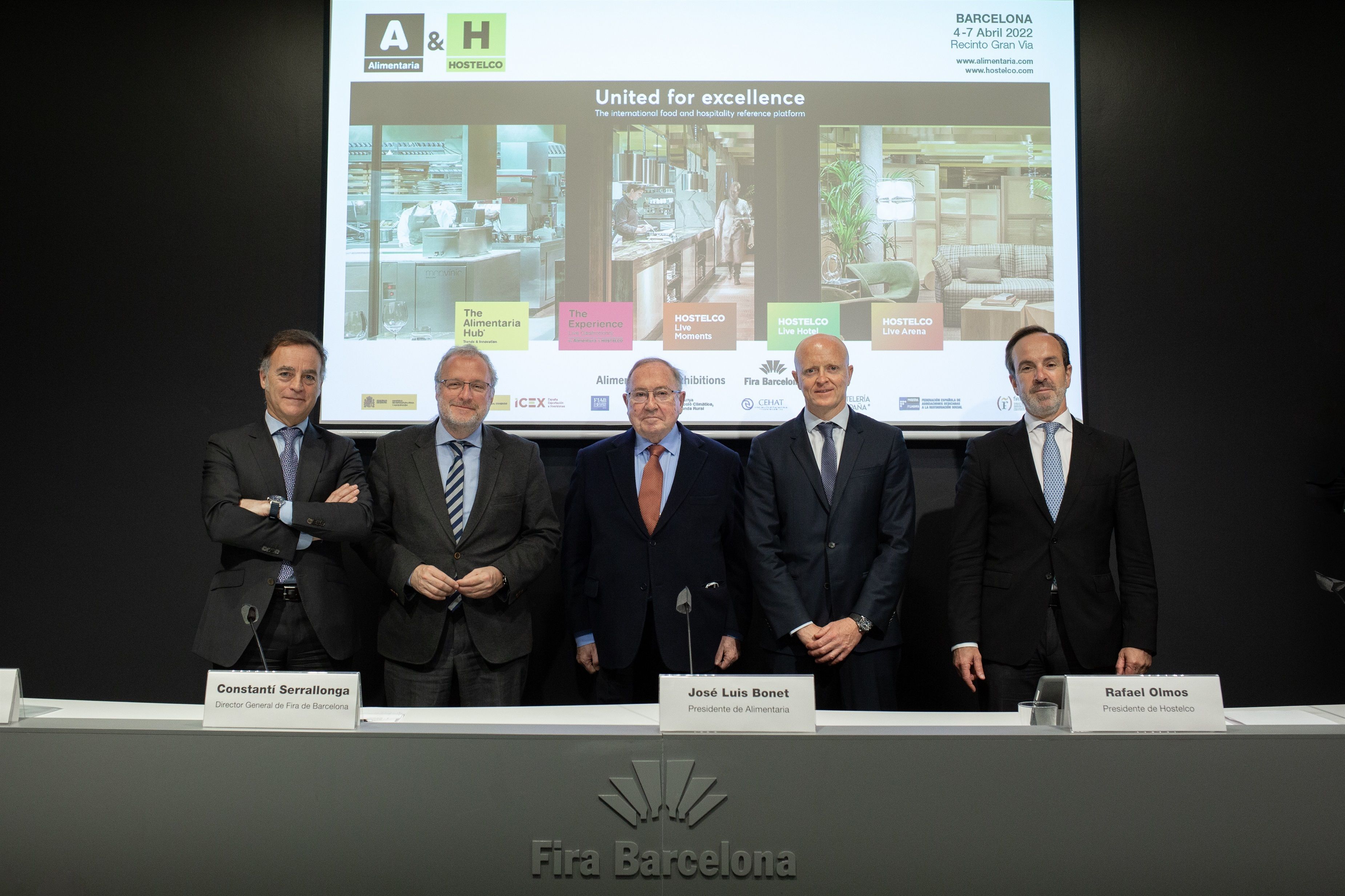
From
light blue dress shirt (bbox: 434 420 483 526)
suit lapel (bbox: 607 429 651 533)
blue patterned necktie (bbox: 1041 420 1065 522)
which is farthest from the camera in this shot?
suit lapel (bbox: 607 429 651 533)

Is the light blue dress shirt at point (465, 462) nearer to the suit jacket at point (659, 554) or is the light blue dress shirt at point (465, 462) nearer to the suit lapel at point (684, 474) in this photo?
the suit jacket at point (659, 554)

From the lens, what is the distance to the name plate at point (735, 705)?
→ 4.74ft

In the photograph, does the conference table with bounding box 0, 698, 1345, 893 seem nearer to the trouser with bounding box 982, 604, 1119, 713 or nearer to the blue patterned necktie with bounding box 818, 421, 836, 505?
the trouser with bounding box 982, 604, 1119, 713

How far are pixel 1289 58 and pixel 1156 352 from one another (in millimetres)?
1249

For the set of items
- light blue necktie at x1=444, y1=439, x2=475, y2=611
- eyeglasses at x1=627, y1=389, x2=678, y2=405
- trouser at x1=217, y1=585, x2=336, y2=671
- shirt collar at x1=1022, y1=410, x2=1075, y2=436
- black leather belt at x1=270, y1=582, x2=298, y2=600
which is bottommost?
trouser at x1=217, y1=585, x2=336, y2=671

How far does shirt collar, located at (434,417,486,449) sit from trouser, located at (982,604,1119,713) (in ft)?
5.27

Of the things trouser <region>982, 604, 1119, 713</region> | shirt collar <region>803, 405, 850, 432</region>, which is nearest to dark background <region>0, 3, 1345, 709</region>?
shirt collar <region>803, 405, 850, 432</region>

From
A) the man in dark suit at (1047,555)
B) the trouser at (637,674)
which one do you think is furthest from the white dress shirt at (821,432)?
the trouser at (637,674)

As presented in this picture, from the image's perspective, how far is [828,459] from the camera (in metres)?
2.72

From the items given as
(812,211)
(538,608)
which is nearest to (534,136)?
(812,211)

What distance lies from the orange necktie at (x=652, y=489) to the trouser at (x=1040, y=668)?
41.3 inches

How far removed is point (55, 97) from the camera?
3504 mm

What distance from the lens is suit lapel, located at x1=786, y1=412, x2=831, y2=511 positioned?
2.66m

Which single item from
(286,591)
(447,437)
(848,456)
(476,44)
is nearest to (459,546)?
(447,437)
